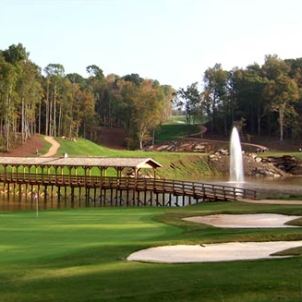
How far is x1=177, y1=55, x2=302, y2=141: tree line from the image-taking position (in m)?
136

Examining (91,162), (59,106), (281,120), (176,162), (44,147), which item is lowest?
(176,162)

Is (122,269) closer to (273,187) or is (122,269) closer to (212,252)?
(212,252)

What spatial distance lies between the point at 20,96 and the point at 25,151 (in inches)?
382

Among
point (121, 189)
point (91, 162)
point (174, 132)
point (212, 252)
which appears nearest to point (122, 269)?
point (212, 252)

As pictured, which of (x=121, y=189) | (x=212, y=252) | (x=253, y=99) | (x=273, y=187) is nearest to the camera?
(x=212, y=252)

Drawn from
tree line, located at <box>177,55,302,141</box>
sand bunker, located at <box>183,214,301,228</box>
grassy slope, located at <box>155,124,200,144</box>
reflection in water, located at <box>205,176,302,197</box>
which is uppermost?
tree line, located at <box>177,55,302,141</box>

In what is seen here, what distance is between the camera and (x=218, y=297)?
12047 millimetres

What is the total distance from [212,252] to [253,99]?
423 feet

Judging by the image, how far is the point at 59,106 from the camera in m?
132

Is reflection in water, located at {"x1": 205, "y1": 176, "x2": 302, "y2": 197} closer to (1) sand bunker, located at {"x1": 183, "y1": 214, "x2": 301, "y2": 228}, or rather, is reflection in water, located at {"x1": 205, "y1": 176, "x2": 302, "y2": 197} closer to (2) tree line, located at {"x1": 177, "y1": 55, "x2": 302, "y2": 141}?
(1) sand bunker, located at {"x1": 183, "y1": 214, "x2": 301, "y2": 228}

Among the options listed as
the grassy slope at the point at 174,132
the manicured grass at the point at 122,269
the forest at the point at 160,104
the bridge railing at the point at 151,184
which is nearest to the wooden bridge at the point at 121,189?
the bridge railing at the point at 151,184

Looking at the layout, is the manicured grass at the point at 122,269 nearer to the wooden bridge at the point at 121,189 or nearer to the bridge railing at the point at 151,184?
the bridge railing at the point at 151,184

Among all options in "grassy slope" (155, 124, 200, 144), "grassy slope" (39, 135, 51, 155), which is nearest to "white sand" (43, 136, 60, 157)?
"grassy slope" (39, 135, 51, 155)

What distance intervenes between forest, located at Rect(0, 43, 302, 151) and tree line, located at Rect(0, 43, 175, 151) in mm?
206
